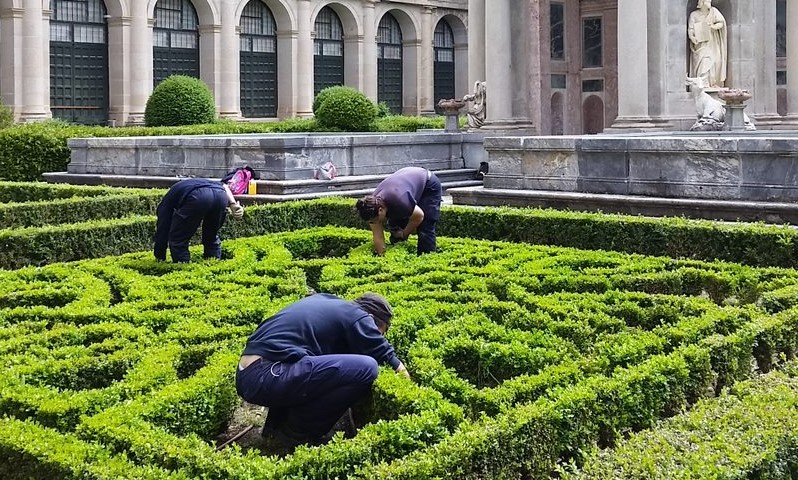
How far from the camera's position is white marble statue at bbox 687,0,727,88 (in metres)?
20.5

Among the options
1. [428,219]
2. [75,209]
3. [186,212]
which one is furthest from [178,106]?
[186,212]

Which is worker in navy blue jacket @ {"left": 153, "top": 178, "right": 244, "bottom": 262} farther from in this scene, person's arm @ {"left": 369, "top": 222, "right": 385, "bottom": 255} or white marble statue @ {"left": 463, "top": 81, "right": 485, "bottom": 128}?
white marble statue @ {"left": 463, "top": 81, "right": 485, "bottom": 128}

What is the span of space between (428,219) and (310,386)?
19.1ft

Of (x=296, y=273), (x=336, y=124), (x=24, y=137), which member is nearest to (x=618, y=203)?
(x=296, y=273)

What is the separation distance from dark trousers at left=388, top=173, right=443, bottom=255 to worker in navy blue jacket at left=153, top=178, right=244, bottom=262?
196 cm

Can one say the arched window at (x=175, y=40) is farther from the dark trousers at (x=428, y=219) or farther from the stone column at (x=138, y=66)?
the dark trousers at (x=428, y=219)

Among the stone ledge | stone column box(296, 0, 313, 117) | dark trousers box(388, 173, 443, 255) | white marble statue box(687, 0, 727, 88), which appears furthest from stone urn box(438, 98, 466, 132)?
stone column box(296, 0, 313, 117)

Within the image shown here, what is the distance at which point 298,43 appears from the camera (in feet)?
138

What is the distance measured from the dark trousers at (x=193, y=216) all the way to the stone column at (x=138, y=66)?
2630 cm

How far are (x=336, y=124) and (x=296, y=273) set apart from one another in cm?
1945

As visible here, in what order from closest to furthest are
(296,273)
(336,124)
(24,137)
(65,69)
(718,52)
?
(296,273)
(718,52)
(24,137)
(336,124)
(65,69)

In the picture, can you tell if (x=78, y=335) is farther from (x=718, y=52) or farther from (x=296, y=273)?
(x=718, y=52)

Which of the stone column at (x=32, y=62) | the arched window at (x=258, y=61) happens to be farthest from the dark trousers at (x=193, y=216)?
the arched window at (x=258, y=61)

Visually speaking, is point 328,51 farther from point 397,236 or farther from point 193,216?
point 193,216
